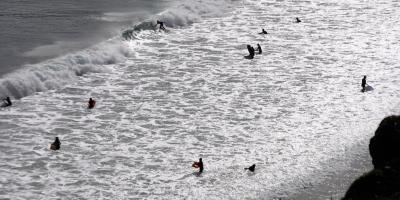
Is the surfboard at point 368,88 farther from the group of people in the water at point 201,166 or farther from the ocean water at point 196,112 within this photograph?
the group of people in the water at point 201,166

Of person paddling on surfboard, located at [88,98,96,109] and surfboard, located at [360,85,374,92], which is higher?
surfboard, located at [360,85,374,92]

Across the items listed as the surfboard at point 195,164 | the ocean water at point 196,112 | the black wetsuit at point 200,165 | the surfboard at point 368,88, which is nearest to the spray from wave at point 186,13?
the ocean water at point 196,112

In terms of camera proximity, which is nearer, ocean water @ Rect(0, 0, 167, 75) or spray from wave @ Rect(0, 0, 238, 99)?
spray from wave @ Rect(0, 0, 238, 99)

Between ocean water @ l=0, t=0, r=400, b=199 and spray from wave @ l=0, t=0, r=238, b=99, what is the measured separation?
0.10 meters

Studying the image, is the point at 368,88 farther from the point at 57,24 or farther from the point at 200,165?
the point at 57,24

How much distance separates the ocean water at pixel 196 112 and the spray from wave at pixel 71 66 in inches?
3.8

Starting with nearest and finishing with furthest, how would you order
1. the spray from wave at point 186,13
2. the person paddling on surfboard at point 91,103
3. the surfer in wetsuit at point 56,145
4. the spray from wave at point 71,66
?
the surfer in wetsuit at point 56,145 < the person paddling on surfboard at point 91,103 < the spray from wave at point 71,66 < the spray from wave at point 186,13

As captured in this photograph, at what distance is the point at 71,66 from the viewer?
40031 millimetres

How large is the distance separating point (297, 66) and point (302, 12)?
19944 millimetres

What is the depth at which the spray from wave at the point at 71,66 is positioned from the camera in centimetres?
3591

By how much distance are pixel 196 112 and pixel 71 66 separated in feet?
34.4

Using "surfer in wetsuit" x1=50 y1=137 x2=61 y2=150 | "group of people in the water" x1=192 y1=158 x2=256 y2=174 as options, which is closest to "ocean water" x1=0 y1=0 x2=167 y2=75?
"surfer in wetsuit" x1=50 y1=137 x2=61 y2=150

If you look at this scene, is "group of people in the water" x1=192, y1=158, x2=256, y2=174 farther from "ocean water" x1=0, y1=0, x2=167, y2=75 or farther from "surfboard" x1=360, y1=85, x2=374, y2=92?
"ocean water" x1=0, y1=0, x2=167, y2=75

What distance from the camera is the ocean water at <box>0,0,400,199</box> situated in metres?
25.9
